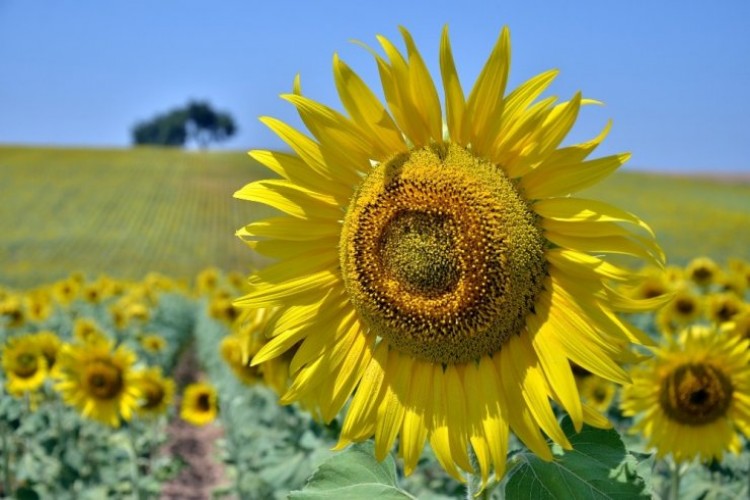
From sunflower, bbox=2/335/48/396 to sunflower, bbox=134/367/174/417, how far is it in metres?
0.75

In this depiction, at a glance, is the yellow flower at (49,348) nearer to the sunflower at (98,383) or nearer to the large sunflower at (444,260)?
the sunflower at (98,383)

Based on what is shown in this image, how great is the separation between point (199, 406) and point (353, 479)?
Answer: 17.9 ft

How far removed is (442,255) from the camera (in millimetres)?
1817

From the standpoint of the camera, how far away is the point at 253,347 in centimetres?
382

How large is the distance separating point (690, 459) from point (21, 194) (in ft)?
185

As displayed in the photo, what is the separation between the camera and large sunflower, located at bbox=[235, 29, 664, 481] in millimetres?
1620

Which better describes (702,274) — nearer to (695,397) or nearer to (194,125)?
(695,397)

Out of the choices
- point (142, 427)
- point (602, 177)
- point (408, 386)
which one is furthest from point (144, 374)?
point (602, 177)

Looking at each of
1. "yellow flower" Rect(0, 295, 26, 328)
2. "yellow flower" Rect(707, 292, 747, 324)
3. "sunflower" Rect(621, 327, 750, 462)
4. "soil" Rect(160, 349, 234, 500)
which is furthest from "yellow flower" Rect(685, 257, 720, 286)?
"yellow flower" Rect(0, 295, 26, 328)

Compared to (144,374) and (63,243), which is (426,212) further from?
(63,243)

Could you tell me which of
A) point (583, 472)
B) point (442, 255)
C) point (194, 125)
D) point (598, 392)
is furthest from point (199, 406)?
point (194, 125)

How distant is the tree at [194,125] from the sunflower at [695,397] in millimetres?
98413

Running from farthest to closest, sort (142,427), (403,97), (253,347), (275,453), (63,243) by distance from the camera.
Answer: (63,243) < (142,427) < (275,453) < (253,347) < (403,97)

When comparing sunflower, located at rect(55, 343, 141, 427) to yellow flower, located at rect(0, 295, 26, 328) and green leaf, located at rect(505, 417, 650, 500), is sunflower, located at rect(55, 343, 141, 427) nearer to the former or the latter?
yellow flower, located at rect(0, 295, 26, 328)
